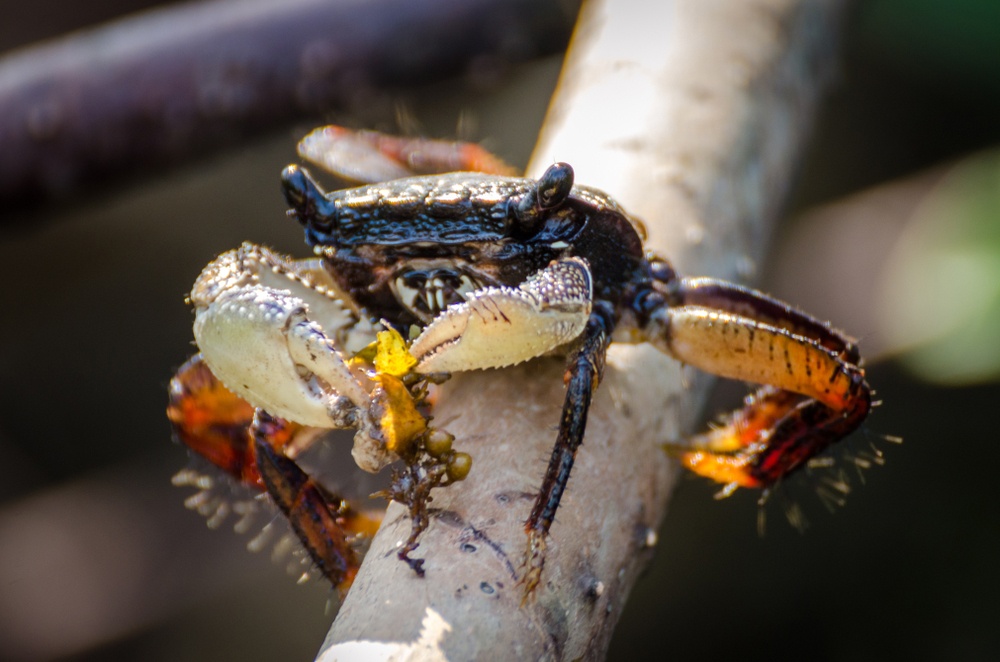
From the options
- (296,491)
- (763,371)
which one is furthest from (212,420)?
(763,371)

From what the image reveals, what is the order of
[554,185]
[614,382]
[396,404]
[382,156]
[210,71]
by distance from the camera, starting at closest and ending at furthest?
1. [396,404]
2. [554,185]
3. [614,382]
4. [382,156]
5. [210,71]

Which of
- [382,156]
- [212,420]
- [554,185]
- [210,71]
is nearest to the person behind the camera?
[554,185]

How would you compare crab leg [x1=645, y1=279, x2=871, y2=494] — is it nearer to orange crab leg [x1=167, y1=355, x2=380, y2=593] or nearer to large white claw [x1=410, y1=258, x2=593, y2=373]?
large white claw [x1=410, y1=258, x2=593, y2=373]

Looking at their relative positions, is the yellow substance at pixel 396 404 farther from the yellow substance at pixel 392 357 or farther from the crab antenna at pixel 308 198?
the crab antenna at pixel 308 198

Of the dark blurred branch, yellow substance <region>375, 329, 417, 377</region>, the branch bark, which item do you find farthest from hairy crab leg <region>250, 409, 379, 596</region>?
the dark blurred branch

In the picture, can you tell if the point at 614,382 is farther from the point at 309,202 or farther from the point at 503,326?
the point at 309,202

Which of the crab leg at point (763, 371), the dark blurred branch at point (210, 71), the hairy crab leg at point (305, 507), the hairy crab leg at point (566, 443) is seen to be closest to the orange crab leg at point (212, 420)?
the hairy crab leg at point (305, 507)
